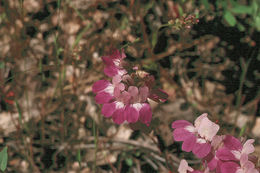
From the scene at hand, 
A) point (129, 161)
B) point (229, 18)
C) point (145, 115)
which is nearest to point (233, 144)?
point (145, 115)

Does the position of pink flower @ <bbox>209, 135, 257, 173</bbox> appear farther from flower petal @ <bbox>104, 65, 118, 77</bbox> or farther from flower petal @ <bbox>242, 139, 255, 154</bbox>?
flower petal @ <bbox>104, 65, 118, 77</bbox>

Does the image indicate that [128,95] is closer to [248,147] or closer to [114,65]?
[114,65]

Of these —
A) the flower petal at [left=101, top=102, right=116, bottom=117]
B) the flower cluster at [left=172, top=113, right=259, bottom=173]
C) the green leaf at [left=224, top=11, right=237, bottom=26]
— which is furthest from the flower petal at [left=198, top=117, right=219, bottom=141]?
the green leaf at [left=224, top=11, right=237, bottom=26]

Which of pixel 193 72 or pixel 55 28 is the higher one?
pixel 55 28

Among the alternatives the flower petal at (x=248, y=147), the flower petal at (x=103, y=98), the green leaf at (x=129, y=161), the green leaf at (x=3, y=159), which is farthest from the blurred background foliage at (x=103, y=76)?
the flower petal at (x=248, y=147)

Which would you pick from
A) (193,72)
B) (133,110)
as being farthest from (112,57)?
(193,72)

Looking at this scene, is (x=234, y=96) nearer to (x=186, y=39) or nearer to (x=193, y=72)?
(x=193, y=72)

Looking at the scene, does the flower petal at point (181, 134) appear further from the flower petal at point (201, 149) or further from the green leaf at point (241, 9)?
the green leaf at point (241, 9)
